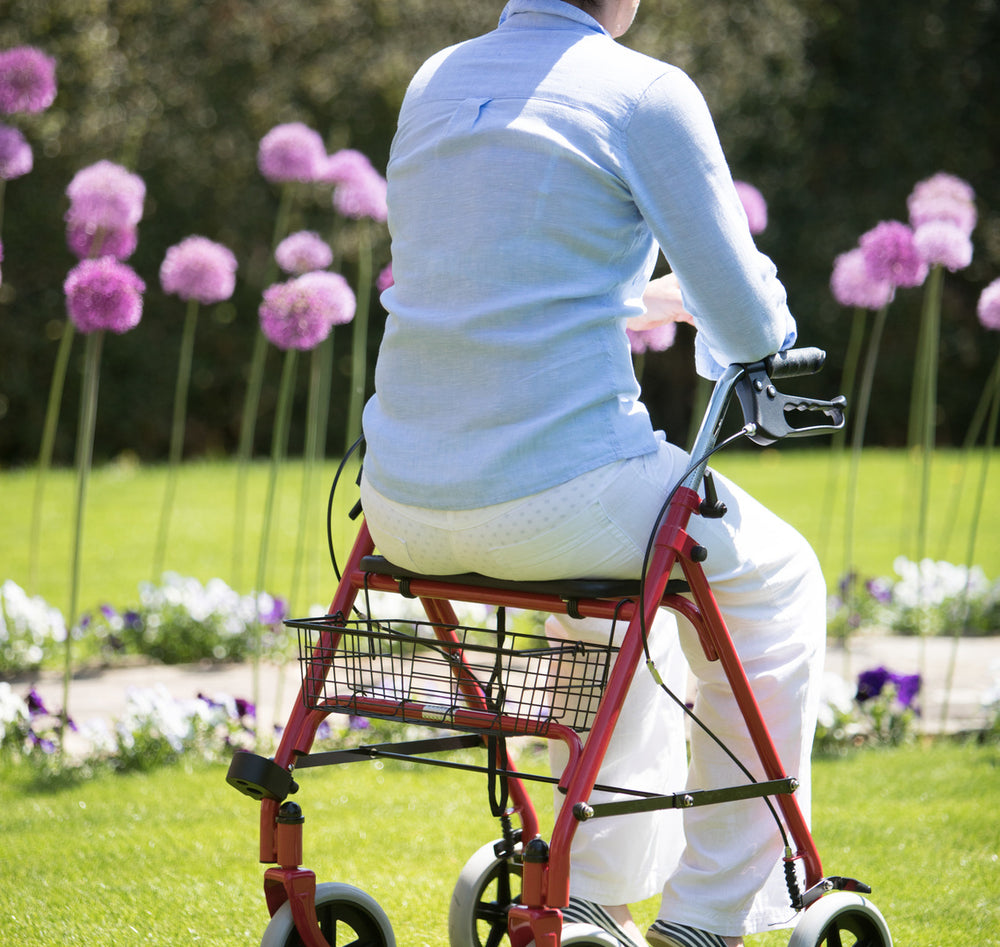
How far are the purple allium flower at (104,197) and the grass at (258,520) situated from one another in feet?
6.20

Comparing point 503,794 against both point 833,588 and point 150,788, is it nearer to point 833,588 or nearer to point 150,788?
point 150,788

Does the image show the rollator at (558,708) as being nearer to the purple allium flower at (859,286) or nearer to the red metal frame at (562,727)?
the red metal frame at (562,727)

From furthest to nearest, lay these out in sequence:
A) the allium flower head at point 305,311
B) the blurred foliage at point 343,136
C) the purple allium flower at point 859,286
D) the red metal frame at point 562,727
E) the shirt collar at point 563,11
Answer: the blurred foliage at point 343,136
the purple allium flower at point 859,286
the allium flower head at point 305,311
the shirt collar at point 563,11
the red metal frame at point 562,727

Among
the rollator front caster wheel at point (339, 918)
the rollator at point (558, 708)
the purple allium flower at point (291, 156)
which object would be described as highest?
the purple allium flower at point (291, 156)

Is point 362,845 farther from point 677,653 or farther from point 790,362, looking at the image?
point 790,362

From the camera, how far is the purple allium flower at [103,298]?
11.7ft

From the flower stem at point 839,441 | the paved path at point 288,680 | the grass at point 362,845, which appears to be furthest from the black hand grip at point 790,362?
the paved path at point 288,680

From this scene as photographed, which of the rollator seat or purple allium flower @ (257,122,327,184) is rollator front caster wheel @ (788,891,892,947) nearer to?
the rollator seat

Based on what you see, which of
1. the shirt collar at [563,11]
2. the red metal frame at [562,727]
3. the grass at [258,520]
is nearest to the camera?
the red metal frame at [562,727]

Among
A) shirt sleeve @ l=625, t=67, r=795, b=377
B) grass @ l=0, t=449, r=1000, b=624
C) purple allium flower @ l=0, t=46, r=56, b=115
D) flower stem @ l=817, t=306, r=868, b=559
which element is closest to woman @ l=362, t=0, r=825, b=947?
shirt sleeve @ l=625, t=67, r=795, b=377

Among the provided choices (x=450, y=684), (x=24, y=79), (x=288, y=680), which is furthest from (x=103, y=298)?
(x=450, y=684)

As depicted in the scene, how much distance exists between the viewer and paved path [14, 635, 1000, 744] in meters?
4.23

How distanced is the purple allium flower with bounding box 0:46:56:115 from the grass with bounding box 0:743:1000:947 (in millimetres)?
1976

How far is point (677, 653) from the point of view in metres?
2.43
